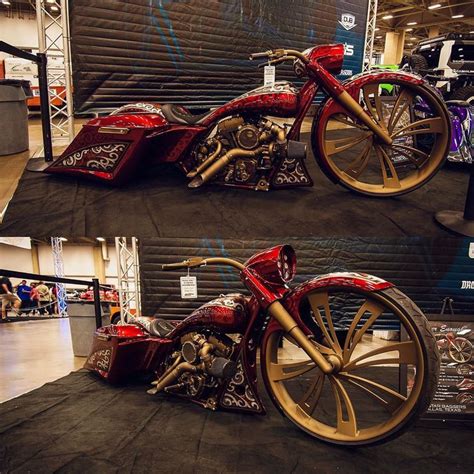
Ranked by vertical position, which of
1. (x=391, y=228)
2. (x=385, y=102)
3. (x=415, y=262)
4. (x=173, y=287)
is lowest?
(x=173, y=287)

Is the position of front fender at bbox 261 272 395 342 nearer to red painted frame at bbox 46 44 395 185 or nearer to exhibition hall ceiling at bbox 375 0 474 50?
red painted frame at bbox 46 44 395 185

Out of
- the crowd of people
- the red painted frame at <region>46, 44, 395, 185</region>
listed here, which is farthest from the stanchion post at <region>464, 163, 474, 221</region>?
the crowd of people

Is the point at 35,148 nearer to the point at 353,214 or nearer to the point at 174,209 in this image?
the point at 174,209

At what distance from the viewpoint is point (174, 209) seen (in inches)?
77.2

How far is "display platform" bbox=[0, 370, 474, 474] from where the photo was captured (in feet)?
4.45

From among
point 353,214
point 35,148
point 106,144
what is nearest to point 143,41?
point 35,148

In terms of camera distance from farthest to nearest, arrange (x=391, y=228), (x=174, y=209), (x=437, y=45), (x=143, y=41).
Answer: (x=437, y=45) < (x=143, y=41) < (x=174, y=209) < (x=391, y=228)

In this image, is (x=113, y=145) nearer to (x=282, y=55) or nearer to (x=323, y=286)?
(x=282, y=55)

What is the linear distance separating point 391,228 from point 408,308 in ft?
1.79

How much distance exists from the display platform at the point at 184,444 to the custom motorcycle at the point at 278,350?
0.09 m

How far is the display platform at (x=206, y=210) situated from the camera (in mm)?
1778

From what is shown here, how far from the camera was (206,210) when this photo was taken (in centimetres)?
196

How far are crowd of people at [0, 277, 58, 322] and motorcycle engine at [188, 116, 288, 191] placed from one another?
4974 mm

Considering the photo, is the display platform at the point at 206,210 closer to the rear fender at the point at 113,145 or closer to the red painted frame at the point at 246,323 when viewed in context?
the rear fender at the point at 113,145
